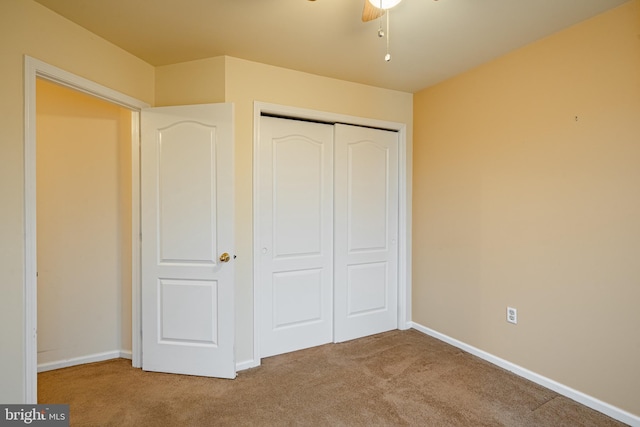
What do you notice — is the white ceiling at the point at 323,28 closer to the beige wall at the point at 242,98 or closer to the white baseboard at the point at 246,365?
the beige wall at the point at 242,98

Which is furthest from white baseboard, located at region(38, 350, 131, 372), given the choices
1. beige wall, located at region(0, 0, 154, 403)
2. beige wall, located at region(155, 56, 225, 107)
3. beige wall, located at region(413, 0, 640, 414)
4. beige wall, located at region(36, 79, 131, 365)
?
beige wall, located at region(413, 0, 640, 414)

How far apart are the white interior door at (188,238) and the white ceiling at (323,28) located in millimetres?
471

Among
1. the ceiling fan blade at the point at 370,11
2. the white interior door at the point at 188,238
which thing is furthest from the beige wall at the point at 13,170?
the ceiling fan blade at the point at 370,11

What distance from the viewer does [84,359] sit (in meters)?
2.46

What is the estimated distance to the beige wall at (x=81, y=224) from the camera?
239cm

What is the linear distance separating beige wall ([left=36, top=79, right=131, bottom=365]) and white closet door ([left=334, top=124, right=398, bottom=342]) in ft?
6.24

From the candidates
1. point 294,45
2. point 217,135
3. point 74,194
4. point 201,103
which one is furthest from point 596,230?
point 74,194

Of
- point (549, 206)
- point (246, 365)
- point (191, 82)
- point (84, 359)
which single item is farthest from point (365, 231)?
point (84, 359)

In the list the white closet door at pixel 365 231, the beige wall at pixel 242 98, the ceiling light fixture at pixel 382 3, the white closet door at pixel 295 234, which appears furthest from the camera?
the white closet door at pixel 365 231

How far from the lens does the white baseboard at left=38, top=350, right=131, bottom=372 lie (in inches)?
93.0

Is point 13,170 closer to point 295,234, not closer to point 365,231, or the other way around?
point 295,234

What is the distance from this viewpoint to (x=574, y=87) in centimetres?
195

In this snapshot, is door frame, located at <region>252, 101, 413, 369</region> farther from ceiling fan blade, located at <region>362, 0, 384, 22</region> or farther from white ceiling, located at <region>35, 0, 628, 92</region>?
ceiling fan blade, located at <region>362, 0, 384, 22</region>

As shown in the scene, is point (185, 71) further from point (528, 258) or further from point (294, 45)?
point (528, 258)
